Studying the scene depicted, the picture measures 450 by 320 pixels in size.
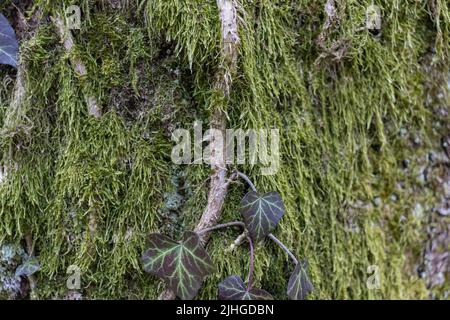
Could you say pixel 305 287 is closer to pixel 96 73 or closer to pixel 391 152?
pixel 391 152

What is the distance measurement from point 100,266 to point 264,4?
0.96 metres

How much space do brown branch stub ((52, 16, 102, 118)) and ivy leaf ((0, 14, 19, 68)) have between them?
0.43ft

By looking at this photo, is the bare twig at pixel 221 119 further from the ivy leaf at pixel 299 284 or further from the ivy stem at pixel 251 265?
the ivy leaf at pixel 299 284

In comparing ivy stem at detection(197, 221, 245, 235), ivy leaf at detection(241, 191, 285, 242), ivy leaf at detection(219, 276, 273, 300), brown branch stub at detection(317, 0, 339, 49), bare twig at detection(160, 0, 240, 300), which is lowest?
ivy leaf at detection(219, 276, 273, 300)

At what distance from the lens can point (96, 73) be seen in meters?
1.21

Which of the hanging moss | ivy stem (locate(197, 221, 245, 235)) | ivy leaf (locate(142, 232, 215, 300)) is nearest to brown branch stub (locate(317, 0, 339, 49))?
the hanging moss

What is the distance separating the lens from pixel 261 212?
1.15 meters

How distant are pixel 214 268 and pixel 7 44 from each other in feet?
2.94

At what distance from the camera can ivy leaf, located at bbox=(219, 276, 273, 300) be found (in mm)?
1111

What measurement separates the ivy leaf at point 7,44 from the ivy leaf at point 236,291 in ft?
2.96

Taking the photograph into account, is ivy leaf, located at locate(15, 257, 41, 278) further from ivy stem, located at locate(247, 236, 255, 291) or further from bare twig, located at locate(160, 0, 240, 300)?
ivy stem, located at locate(247, 236, 255, 291)

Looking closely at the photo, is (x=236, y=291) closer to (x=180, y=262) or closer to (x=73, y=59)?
(x=180, y=262)

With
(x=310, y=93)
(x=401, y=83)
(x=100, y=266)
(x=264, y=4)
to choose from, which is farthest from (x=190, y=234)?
(x=401, y=83)

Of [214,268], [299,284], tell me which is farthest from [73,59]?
[299,284]
